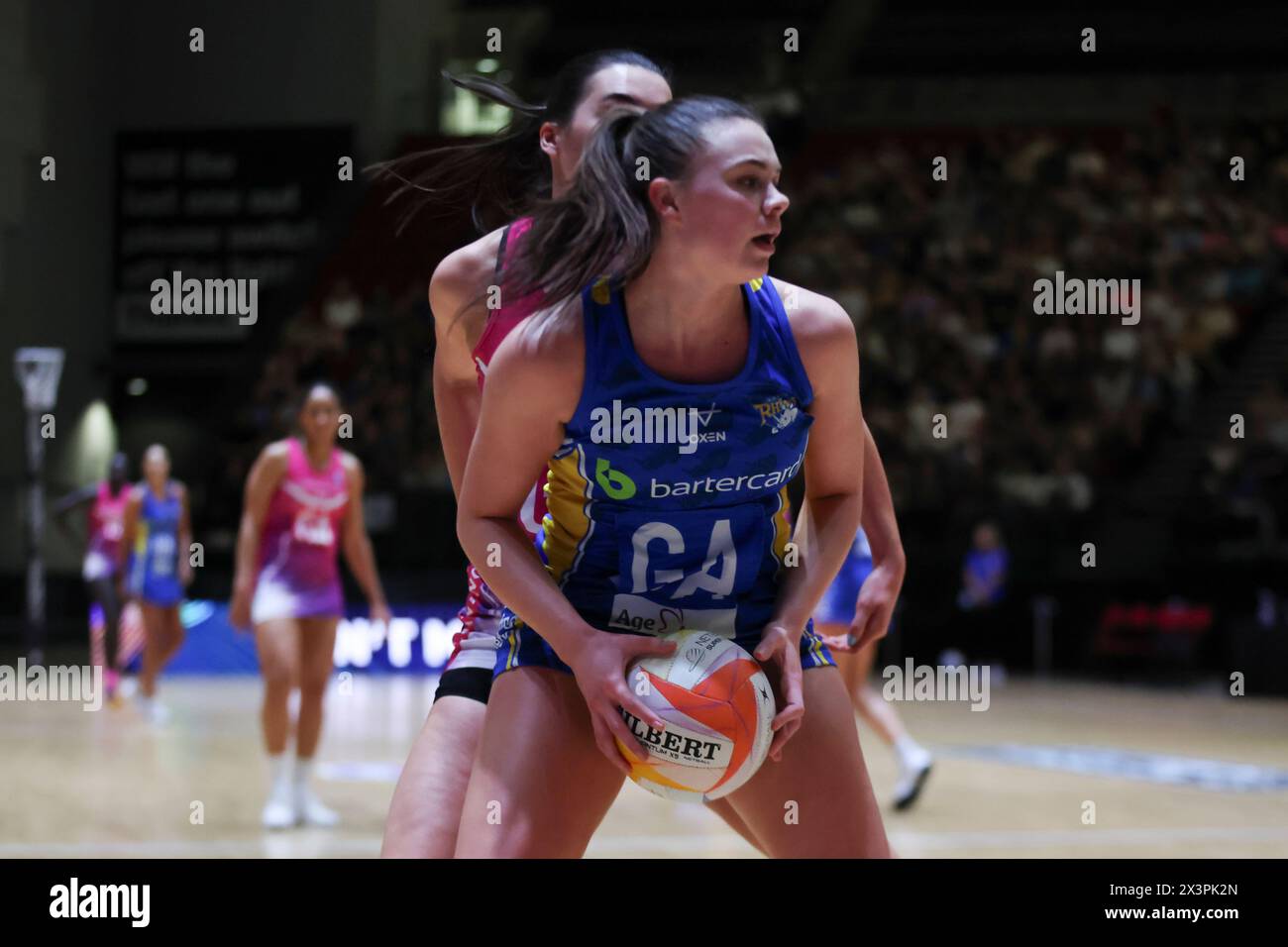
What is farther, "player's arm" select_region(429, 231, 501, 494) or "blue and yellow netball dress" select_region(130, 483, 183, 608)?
"blue and yellow netball dress" select_region(130, 483, 183, 608)

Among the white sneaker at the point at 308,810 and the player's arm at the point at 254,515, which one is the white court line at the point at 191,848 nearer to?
the white sneaker at the point at 308,810

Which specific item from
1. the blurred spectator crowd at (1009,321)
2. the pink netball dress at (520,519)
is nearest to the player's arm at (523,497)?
the pink netball dress at (520,519)

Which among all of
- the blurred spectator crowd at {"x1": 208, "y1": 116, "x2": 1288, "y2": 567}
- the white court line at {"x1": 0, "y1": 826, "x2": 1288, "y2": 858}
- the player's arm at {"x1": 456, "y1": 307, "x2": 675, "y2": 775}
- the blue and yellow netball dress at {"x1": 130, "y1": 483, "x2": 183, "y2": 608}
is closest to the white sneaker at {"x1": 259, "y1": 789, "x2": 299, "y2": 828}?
the white court line at {"x1": 0, "y1": 826, "x2": 1288, "y2": 858}

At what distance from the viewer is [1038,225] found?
16.5 meters

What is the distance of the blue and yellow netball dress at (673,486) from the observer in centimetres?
250

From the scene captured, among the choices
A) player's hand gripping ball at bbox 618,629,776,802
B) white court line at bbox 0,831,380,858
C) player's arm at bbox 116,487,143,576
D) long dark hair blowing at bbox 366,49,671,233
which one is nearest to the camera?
player's hand gripping ball at bbox 618,629,776,802

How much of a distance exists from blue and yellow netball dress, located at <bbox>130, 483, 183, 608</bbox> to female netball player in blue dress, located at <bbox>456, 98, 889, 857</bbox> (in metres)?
8.69

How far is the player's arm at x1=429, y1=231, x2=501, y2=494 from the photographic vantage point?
310 centimetres

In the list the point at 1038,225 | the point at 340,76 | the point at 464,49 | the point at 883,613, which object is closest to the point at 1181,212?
the point at 1038,225

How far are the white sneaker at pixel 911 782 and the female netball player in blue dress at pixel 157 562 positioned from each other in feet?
18.8

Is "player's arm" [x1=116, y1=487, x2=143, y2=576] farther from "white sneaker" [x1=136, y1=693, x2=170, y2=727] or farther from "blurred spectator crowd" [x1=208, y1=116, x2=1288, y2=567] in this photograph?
"blurred spectator crowd" [x1=208, y1=116, x2=1288, y2=567]

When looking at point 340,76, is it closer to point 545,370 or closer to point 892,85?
point 892,85
